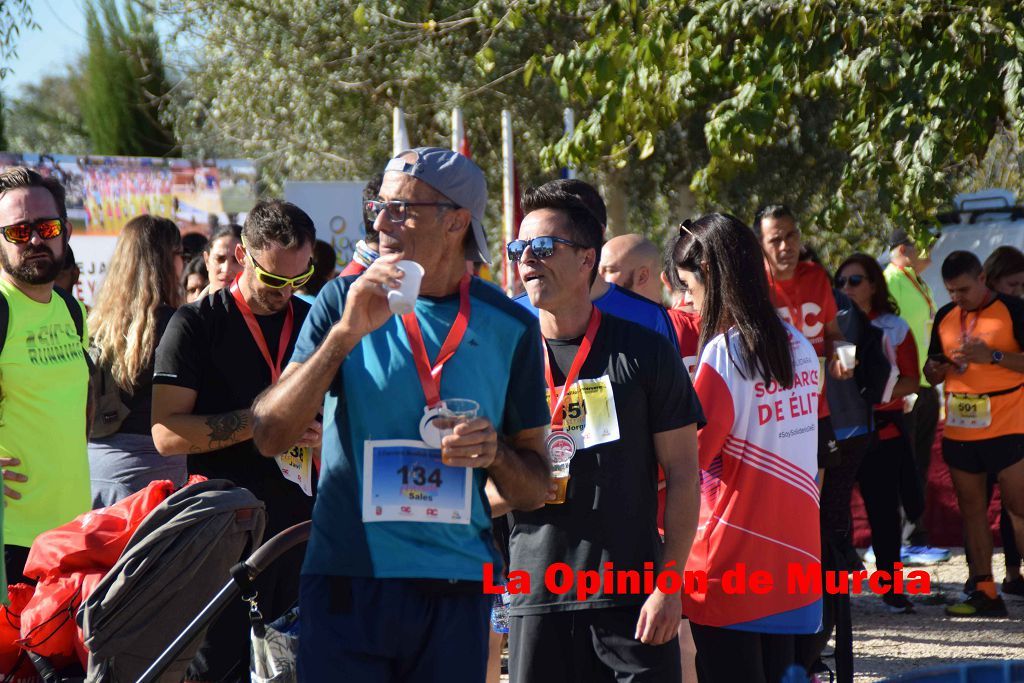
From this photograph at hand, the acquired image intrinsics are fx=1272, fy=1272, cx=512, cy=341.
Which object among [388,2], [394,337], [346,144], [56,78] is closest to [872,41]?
[394,337]

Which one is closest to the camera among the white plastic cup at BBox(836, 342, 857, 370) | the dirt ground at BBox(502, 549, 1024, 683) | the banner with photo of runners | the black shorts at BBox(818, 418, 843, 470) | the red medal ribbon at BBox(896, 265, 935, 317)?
the black shorts at BBox(818, 418, 843, 470)

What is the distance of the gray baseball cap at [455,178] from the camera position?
3047mm

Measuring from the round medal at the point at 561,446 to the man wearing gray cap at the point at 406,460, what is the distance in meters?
0.62

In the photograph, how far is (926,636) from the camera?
7520 millimetres

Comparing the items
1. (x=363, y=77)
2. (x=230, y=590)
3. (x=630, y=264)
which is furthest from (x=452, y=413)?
(x=363, y=77)

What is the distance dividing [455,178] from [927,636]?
5.58m

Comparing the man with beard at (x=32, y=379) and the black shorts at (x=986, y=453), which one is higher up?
the man with beard at (x=32, y=379)

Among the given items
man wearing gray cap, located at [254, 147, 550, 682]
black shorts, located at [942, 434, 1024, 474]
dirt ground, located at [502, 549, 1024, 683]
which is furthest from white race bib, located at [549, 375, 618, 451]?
black shorts, located at [942, 434, 1024, 474]

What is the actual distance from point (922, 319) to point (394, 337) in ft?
26.0

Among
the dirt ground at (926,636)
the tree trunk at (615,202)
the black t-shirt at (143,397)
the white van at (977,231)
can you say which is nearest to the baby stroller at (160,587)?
the black t-shirt at (143,397)

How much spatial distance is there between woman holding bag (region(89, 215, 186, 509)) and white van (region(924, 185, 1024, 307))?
24.0 ft

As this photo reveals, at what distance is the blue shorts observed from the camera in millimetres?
2920

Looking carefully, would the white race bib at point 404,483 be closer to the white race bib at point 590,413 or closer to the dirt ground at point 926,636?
the white race bib at point 590,413

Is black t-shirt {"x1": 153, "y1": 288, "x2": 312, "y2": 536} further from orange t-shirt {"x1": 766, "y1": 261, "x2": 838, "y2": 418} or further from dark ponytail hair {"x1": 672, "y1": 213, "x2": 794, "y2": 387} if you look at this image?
orange t-shirt {"x1": 766, "y1": 261, "x2": 838, "y2": 418}
